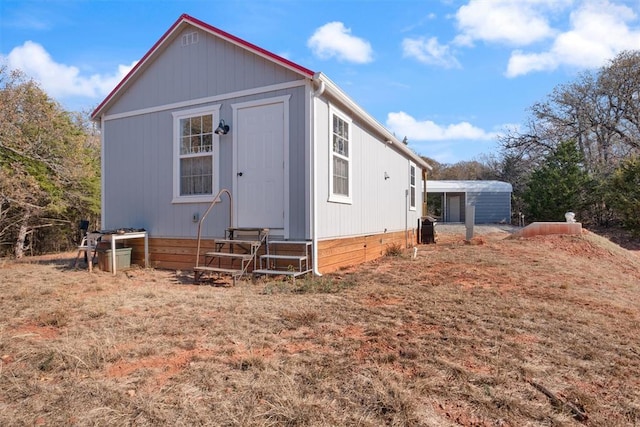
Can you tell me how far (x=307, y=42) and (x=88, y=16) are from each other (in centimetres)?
442

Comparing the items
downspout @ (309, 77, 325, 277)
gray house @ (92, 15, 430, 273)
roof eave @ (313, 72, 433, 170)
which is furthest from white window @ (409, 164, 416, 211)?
downspout @ (309, 77, 325, 277)

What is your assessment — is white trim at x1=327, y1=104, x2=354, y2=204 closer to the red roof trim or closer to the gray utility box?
the red roof trim

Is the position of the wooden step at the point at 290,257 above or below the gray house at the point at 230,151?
below

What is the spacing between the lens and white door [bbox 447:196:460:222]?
23.1 meters

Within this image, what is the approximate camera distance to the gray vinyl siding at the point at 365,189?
236 inches

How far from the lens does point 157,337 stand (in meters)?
3.08

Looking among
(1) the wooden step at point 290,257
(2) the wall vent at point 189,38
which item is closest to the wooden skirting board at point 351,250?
(1) the wooden step at point 290,257

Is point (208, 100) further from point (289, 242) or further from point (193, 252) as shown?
point (289, 242)

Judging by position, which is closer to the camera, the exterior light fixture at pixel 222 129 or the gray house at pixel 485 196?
the exterior light fixture at pixel 222 129

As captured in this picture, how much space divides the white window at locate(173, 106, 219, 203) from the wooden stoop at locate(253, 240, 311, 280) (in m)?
1.52

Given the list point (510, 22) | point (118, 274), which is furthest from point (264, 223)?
point (510, 22)

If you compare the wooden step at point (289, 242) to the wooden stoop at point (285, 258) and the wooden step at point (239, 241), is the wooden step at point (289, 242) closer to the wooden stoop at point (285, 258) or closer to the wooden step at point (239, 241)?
the wooden stoop at point (285, 258)

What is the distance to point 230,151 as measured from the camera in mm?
6332

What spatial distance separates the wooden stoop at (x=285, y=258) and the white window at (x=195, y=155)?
1522mm
